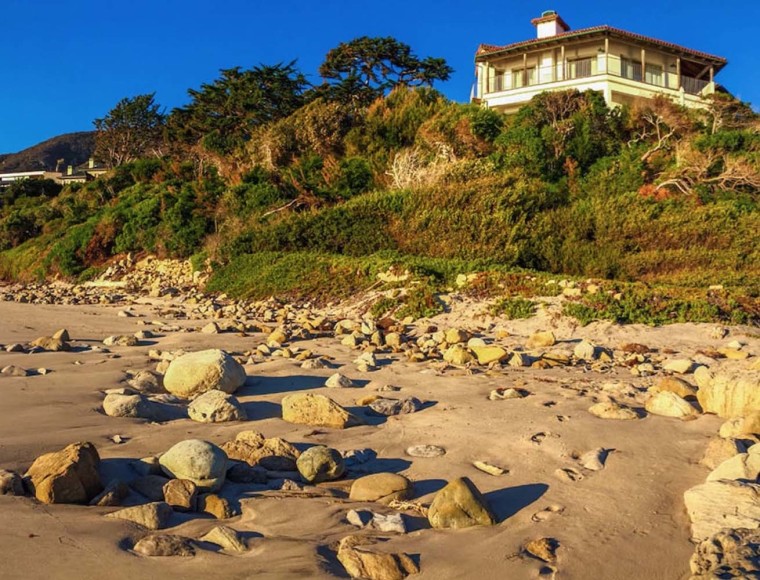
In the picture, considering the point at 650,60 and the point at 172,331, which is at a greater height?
the point at 650,60

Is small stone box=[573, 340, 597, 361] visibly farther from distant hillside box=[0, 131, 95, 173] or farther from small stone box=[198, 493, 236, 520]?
distant hillside box=[0, 131, 95, 173]

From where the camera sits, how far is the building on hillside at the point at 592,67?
31.4 meters

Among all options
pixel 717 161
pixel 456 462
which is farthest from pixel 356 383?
pixel 717 161

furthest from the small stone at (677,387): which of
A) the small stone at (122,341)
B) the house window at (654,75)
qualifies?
the house window at (654,75)

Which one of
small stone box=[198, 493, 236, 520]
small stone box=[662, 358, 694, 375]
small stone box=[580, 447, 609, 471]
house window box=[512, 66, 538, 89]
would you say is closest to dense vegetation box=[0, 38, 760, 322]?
small stone box=[662, 358, 694, 375]

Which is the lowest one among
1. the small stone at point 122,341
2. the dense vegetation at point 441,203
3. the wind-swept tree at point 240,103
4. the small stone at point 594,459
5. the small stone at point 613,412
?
the small stone at point 594,459

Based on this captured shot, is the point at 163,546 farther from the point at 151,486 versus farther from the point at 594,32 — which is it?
the point at 594,32

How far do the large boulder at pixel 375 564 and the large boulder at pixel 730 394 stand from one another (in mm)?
3264

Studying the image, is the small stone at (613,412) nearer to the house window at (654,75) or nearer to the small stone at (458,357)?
the small stone at (458,357)

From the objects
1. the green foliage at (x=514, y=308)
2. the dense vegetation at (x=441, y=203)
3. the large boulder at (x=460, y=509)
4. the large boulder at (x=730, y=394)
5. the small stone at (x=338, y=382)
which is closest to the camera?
the large boulder at (x=460, y=509)

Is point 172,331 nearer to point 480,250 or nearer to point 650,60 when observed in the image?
point 480,250

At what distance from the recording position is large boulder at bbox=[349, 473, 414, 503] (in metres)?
3.32

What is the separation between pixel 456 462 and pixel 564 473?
→ 2.11ft

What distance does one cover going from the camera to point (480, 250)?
13.6 metres
